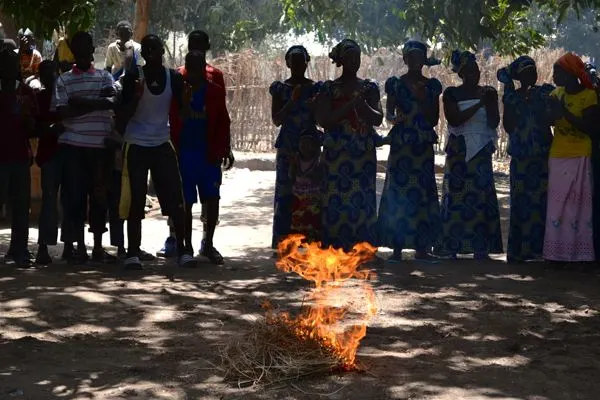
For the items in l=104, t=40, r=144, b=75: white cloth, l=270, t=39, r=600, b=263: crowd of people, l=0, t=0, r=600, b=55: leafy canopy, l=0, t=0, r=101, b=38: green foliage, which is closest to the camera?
l=0, t=0, r=101, b=38: green foliage

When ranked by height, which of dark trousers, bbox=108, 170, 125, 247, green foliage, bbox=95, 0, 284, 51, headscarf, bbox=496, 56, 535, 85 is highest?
green foliage, bbox=95, 0, 284, 51

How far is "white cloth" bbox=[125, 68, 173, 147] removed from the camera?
27.7 ft

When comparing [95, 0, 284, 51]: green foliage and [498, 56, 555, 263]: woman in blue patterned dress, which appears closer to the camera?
[498, 56, 555, 263]: woman in blue patterned dress

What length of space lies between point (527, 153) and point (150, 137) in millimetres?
3165

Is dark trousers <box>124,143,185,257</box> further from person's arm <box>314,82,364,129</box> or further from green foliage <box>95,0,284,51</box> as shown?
green foliage <box>95,0,284,51</box>

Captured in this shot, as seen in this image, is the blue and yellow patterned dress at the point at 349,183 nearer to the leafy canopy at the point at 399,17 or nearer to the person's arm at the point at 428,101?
the person's arm at the point at 428,101

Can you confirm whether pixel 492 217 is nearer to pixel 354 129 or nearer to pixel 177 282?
pixel 354 129

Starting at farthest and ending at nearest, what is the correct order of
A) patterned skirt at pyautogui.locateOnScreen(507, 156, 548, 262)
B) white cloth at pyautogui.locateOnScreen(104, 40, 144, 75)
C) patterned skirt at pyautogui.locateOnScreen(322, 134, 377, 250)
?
white cloth at pyautogui.locateOnScreen(104, 40, 144, 75) → patterned skirt at pyautogui.locateOnScreen(507, 156, 548, 262) → patterned skirt at pyautogui.locateOnScreen(322, 134, 377, 250)

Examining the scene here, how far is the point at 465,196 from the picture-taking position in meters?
9.26

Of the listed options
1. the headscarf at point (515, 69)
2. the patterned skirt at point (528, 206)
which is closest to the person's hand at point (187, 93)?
the headscarf at point (515, 69)

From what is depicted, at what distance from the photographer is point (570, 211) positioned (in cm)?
892

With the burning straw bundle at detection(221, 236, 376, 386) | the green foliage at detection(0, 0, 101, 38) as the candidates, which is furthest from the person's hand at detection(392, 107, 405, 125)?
the burning straw bundle at detection(221, 236, 376, 386)

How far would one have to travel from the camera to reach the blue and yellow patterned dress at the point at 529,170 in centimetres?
905

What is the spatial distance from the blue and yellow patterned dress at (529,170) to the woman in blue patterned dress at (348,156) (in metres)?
1.21
